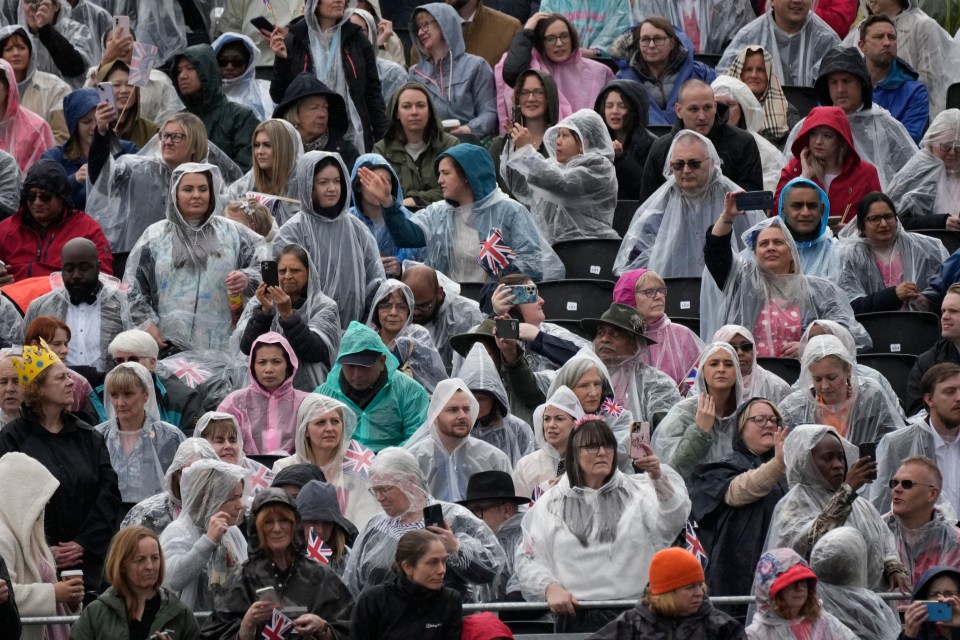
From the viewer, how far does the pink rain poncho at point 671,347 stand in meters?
14.1

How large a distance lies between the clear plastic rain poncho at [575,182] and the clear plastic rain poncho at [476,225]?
13.6 inches

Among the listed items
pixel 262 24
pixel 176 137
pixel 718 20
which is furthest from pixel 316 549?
pixel 718 20

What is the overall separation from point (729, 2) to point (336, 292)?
5895 millimetres

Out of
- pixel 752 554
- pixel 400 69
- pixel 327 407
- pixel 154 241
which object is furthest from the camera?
pixel 400 69

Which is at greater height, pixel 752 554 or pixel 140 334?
pixel 140 334

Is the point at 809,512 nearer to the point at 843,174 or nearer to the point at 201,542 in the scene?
the point at 201,542

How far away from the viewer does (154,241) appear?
14781mm

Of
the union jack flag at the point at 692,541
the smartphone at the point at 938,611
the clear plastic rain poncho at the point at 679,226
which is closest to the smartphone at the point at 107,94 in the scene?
the clear plastic rain poncho at the point at 679,226

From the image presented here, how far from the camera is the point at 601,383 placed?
13.0 metres

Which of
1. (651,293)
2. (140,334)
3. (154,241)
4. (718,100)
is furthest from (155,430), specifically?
(718,100)

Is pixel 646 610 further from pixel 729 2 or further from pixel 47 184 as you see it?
pixel 729 2

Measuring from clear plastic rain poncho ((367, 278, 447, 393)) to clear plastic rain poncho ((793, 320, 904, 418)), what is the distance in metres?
2.13

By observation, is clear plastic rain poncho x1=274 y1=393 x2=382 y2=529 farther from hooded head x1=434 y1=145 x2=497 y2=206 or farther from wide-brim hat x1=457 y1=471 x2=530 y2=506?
hooded head x1=434 y1=145 x2=497 y2=206

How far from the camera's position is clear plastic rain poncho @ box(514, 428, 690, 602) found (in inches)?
451
